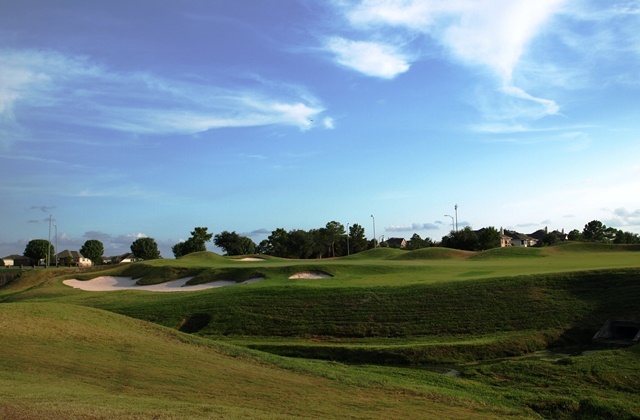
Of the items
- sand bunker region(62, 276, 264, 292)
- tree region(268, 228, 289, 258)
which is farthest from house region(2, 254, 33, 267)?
sand bunker region(62, 276, 264, 292)

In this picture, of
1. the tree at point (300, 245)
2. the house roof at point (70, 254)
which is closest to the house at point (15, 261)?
the house roof at point (70, 254)

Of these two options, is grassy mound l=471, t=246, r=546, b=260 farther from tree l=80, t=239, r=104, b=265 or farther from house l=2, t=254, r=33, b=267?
house l=2, t=254, r=33, b=267

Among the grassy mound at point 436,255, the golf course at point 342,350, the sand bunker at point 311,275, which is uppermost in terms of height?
the grassy mound at point 436,255

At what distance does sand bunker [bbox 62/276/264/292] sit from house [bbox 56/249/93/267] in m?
87.5

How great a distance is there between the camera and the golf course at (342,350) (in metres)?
12.1

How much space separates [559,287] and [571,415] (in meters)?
15.0

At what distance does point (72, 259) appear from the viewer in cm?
13125

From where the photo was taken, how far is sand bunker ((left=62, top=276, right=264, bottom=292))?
129 ft

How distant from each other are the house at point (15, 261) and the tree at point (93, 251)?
68.5 ft

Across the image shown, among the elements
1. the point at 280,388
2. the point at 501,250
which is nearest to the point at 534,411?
the point at 280,388

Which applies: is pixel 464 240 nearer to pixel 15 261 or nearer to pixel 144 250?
pixel 144 250

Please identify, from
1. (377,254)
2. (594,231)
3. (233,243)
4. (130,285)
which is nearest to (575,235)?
(594,231)

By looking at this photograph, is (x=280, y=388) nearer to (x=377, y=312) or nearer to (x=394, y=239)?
(x=377, y=312)

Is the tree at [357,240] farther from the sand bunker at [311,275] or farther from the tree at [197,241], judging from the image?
the sand bunker at [311,275]
